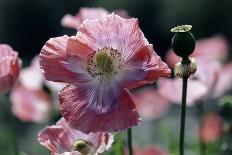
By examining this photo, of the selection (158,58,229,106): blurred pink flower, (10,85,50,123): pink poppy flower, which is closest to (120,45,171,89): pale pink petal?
(158,58,229,106): blurred pink flower

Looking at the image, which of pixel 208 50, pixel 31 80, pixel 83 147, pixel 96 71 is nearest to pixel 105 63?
pixel 96 71

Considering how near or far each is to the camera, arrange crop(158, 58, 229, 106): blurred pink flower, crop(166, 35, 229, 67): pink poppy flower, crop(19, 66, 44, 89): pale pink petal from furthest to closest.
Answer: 1. crop(166, 35, 229, 67): pink poppy flower
2. crop(19, 66, 44, 89): pale pink petal
3. crop(158, 58, 229, 106): blurred pink flower

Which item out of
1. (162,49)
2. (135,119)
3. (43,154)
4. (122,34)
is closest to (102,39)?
(122,34)

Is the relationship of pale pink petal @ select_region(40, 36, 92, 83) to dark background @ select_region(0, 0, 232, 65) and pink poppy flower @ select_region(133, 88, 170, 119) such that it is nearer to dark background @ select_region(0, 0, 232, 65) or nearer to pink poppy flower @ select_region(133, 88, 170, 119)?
pink poppy flower @ select_region(133, 88, 170, 119)

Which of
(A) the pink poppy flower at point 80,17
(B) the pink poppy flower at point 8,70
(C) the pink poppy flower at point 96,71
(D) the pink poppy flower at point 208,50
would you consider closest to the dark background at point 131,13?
(D) the pink poppy flower at point 208,50

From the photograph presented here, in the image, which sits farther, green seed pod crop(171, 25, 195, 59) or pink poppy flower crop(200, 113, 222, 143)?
pink poppy flower crop(200, 113, 222, 143)

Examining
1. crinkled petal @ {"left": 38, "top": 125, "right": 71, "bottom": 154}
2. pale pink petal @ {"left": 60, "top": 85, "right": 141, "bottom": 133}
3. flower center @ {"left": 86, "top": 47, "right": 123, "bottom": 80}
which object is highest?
flower center @ {"left": 86, "top": 47, "right": 123, "bottom": 80}
